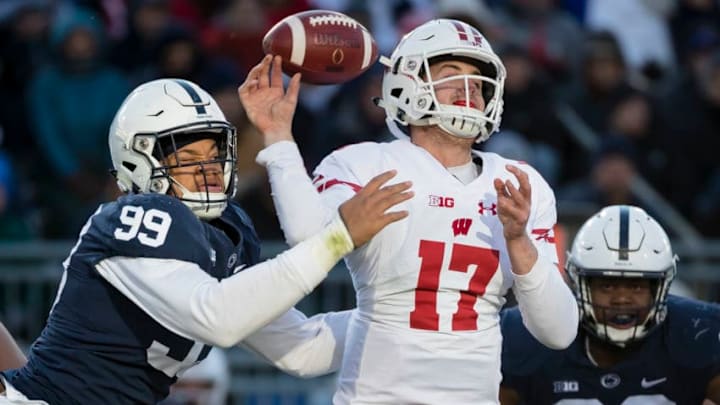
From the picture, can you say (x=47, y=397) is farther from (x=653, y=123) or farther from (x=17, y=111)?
(x=653, y=123)

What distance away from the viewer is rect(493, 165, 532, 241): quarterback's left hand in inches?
185

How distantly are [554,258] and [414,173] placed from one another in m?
0.52

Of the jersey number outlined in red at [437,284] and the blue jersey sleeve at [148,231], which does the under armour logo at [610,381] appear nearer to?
the jersey number outlined in red at [437,284]

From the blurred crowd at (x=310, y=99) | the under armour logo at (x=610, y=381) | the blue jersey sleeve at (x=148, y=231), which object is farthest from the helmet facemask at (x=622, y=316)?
the blurred crowd at (x=310, y=99)

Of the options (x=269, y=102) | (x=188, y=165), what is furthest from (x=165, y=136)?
(x=269, y=102)

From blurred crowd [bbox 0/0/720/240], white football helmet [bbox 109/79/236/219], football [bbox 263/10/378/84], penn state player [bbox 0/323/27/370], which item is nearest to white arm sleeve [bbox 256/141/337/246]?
white football helmet [bbox 109/79/236/219]

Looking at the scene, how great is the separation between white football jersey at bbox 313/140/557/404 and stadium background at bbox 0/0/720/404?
356cm

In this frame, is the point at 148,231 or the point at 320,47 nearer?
the point at 148,231

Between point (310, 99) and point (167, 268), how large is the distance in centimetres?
534

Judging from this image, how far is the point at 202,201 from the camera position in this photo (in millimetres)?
4879

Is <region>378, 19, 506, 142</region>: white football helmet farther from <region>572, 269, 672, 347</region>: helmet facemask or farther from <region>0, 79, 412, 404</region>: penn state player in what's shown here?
<region>572, 269, 672, 347</region>: helmet facemask

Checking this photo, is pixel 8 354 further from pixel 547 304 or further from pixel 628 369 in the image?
pixel 628 369

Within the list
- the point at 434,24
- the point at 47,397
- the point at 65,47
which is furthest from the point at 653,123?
the point at 47,397

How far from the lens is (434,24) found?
17.0 feet
